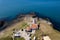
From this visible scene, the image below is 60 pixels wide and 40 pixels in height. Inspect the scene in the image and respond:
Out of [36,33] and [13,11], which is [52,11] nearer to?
[13,11]

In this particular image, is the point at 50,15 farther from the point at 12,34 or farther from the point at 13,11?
the point at 12,34

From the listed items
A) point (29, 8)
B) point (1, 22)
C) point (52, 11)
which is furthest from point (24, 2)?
point (1, 22)

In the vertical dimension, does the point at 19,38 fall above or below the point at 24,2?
below

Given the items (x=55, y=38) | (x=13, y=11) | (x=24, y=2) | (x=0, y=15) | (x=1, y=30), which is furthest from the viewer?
(x=24, y=2)

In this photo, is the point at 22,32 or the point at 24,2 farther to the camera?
the point at 24,2

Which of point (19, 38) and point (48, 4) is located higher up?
point (48, 4)

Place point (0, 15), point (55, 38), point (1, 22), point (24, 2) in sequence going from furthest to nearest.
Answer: point (24, 2) < point (0, 15) < point (1, 22) < point (55, 38)

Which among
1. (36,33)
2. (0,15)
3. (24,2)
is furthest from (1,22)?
(24,2)
